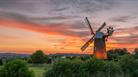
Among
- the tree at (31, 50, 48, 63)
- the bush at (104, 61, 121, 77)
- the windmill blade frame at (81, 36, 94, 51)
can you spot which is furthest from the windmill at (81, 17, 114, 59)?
the bush at (104, 61, 121, 77)

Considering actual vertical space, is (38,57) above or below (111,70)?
above

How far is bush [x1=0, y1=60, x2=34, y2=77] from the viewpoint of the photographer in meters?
19.6

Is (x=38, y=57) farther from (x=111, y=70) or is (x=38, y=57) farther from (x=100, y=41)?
(x=111, y=70)

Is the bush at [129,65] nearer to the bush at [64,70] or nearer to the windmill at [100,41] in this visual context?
the bush at [64,70]

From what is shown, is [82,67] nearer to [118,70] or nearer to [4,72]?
[118,70]

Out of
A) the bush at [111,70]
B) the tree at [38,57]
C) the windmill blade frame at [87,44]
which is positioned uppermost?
the windmill blade frame at [87,44]

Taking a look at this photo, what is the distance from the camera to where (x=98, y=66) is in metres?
25.3

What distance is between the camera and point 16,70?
19797 mm

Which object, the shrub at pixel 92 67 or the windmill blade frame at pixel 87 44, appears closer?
the shrub at pixel 92 67

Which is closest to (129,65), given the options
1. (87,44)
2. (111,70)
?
(111,70)

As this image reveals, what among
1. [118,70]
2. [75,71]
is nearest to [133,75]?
[118,70]

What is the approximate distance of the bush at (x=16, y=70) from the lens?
19.6 meters

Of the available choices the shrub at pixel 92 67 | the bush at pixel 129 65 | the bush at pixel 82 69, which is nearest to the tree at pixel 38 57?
the bush at pixel 129 65

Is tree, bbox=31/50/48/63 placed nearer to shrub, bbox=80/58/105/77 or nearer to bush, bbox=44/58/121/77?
bush, bbox=44/58/121/77
